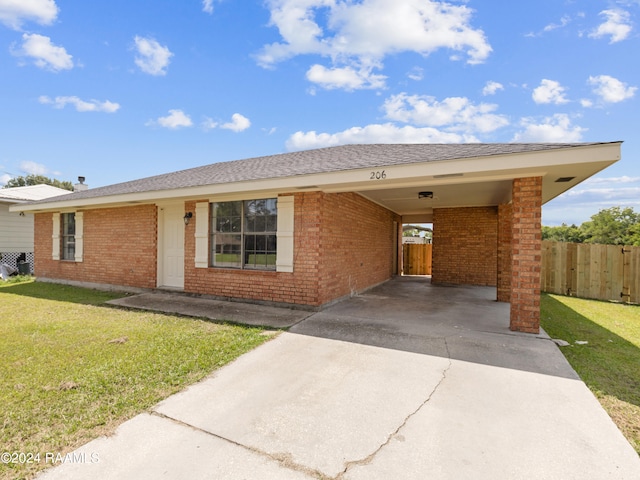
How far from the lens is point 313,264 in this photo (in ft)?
20.9

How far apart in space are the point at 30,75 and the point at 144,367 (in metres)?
12.0

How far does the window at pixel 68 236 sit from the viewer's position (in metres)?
10.3

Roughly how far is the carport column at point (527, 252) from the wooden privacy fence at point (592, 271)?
6.22 meters

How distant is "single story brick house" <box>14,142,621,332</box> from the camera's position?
15.8 feet

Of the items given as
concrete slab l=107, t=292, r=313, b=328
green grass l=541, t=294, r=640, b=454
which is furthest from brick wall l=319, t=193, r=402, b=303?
green grass l=541, t=294, r=640, b=454

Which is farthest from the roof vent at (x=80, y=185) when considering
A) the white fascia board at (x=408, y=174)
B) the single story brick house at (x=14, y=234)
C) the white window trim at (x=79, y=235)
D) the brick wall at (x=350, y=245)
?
the brick wall at (x=350, y=245)

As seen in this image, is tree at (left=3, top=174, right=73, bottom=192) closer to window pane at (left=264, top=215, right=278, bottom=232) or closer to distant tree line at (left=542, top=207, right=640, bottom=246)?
window pane at (left=264, top=215, right=278, bottom=232)

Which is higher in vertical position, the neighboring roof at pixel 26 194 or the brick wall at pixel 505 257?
the neighboring roof at pixel 26 194

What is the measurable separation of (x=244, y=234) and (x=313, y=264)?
1.98 metres

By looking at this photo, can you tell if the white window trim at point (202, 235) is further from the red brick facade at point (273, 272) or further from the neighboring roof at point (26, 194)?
the neighboring roof at point (26, 194)

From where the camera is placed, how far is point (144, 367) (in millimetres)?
3543

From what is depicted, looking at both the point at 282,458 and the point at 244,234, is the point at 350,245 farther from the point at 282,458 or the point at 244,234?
the point at 282,458

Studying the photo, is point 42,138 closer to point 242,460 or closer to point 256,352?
point 256,352

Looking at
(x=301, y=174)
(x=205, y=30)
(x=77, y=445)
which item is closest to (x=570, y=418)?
(x=77, y=445)
